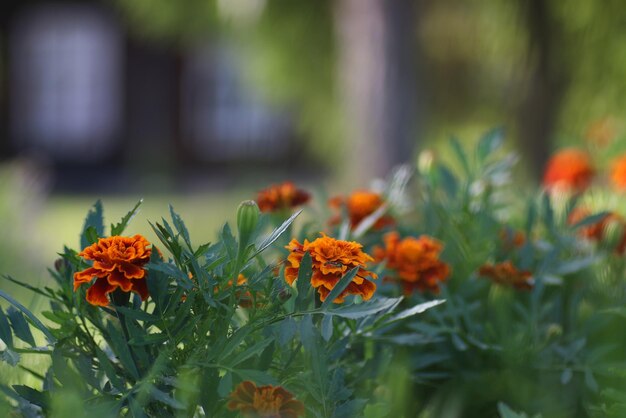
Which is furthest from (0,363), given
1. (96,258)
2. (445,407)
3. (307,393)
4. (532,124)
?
(532,124)

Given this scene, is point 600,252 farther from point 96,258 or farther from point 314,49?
point 314,49

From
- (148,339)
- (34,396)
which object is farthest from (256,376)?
(34,396)

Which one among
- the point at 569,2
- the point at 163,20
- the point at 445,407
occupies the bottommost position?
the point at 445,407

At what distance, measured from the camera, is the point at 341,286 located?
3.58 feet

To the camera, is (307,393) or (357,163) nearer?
(307,393)

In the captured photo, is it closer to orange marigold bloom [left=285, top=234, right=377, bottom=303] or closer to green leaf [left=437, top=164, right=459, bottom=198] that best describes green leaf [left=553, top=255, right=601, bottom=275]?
green leaf [left=437, top=164, right=459, bottom=198]

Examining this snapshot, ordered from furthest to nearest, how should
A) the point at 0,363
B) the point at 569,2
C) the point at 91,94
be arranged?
1. the point at 91,94
2. the point at 569,2
3. the point at 0,363

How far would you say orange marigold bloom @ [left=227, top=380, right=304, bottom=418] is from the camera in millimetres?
1029

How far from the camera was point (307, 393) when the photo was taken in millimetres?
1181

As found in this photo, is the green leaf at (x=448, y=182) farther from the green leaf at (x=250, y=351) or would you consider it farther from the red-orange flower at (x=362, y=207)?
the green leaf at (x=250, y=351)

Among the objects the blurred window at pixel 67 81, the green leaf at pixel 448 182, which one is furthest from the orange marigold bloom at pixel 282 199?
the blurred window at pixel 67 81

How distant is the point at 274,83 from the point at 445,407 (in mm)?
5104

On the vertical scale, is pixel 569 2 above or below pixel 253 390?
above

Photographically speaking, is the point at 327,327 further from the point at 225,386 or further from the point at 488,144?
the point at 488,144
